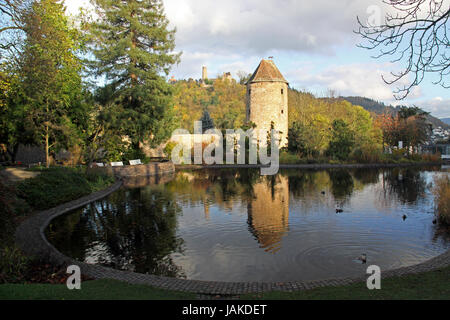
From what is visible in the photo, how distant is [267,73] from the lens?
37125 mm

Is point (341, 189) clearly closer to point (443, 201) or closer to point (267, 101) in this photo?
point (443, 201)

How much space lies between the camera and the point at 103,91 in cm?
2297

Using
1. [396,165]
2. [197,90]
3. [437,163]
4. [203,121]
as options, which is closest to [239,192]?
[396,165]

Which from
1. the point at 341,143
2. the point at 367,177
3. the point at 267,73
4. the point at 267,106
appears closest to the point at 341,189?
the point at 367,177

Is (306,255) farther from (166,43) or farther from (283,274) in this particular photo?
(166,43)

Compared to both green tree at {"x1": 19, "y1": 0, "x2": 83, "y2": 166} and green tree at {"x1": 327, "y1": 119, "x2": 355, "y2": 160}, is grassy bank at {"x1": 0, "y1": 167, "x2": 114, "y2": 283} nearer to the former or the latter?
green tree at {"x1": 19, "y1": 0, "x2": 83, "y2": 166}

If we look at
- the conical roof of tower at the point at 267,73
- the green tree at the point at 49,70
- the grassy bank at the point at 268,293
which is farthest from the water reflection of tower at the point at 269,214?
the conical roof of tower at the point at 267,73

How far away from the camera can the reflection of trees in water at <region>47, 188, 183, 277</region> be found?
6.52 metres

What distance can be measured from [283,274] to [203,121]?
147 feet

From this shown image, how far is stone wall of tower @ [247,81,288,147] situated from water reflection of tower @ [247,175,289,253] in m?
20.7

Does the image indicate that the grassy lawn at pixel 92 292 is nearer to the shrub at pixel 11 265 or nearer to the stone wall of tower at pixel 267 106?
the shrub at pixel 11 265

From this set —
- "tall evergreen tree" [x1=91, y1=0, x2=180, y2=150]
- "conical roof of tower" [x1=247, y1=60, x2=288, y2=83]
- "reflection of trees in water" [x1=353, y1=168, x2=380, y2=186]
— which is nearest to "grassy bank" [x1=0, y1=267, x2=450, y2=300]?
"reflection of trees in water" [x1=353, y1=168, x2=380, y2=186]

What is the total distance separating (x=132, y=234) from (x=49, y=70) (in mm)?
7920
